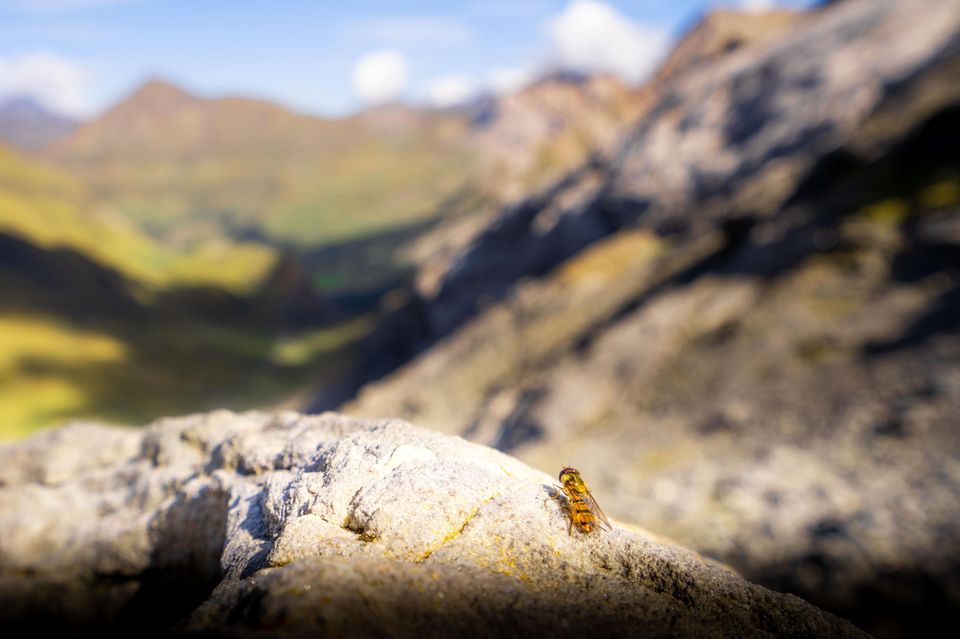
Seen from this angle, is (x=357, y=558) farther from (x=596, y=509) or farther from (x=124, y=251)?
(x=124, y=251)

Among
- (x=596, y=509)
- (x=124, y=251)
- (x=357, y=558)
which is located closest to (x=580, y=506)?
(x=596, y=509)

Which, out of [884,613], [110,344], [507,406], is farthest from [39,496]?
[110,344]

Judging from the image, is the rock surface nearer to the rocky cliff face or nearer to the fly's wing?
the fly's wing

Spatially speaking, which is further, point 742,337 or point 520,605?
point 742,337

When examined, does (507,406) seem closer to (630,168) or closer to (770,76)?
(630,168)

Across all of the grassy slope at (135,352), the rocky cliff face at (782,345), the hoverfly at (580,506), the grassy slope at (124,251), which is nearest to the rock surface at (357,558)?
the hoverfly at (580,506)

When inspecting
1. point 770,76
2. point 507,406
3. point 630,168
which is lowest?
point 507,406

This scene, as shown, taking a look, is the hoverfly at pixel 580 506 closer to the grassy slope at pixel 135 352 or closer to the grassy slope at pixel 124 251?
the grassy slope at pixel 135 352

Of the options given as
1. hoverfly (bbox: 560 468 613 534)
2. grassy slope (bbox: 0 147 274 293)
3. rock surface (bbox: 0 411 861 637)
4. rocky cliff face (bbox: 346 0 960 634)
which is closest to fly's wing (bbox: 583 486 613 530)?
hoverfly (bbox: 560 468 613 534)
